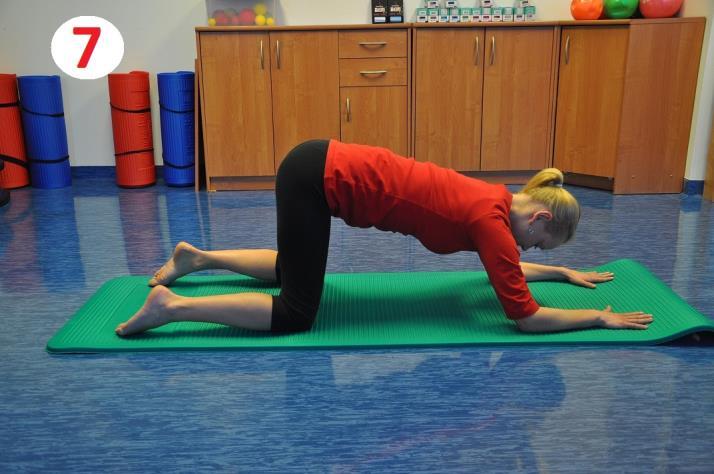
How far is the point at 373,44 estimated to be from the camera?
14.4 feet

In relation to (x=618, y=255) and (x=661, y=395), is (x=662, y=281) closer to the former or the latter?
(x=618, y=255)

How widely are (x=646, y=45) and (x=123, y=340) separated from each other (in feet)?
11.5

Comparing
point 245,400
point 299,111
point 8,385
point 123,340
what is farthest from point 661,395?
point 299,111

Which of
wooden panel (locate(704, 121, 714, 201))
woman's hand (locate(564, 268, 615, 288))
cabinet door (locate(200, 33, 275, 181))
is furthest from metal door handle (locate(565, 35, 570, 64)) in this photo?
woman's hand (locate(564, 268, 615, 288))

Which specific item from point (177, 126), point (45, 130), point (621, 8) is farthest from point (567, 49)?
point (45, 130)

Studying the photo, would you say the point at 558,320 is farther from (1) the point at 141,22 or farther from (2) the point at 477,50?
(1) the point at 141,22

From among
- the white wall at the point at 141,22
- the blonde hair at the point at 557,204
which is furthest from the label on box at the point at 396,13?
the blonde hair at the point at 557,204

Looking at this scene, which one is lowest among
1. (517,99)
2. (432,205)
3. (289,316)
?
(289,316)

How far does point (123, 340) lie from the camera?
→ 7.15 ft

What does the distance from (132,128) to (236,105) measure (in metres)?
0.80

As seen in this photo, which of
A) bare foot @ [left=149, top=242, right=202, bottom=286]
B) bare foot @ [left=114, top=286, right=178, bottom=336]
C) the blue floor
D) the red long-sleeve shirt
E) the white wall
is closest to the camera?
the blue floor

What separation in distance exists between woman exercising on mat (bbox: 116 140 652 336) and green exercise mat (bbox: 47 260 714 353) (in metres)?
0.06

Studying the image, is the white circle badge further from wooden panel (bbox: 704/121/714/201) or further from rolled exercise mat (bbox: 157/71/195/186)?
wooden panel (bbox: 704/121/714/201)

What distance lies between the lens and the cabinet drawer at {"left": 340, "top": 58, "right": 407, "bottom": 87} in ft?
14.5
